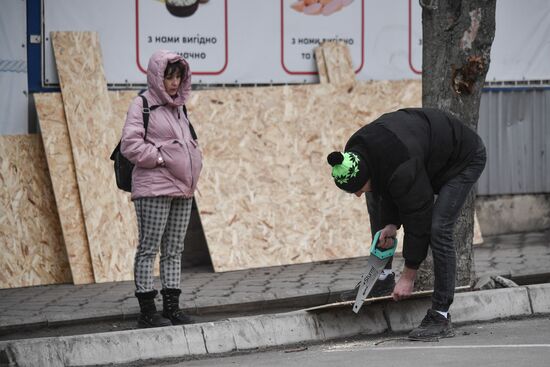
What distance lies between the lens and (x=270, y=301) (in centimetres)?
905

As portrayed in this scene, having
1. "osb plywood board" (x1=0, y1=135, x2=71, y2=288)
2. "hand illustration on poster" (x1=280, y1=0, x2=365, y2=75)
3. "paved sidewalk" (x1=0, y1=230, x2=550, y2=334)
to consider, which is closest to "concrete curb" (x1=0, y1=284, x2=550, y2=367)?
"paved sidewalk" (x1=0, y1=230, x2=550, y2=334)

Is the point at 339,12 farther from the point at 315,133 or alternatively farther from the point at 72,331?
the point at 72,331

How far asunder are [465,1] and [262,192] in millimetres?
3524

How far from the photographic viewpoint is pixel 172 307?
320 inches

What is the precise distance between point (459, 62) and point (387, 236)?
6.69 feet

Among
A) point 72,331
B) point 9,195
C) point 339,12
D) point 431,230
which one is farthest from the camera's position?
point 339,12

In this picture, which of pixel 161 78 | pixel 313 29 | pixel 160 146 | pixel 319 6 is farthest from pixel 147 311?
pixel 319 6

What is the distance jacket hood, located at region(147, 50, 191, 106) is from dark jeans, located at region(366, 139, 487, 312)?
2187 mm

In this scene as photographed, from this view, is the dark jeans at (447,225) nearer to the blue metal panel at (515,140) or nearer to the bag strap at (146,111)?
the bag strap at (146,111)

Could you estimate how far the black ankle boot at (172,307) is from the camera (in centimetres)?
809

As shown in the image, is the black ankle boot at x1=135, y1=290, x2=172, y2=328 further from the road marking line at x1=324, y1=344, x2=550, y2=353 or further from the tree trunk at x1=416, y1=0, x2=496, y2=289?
the tree trunk at x1=416, y1=0, x2=496, y2=289

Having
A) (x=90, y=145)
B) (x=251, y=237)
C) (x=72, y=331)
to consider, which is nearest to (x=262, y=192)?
(x=251, y=237)

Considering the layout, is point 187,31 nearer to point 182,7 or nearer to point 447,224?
point 182,7

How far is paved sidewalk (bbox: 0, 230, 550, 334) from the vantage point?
8.64 meters
